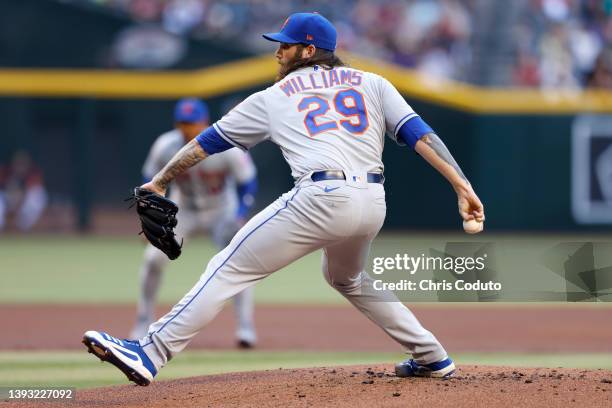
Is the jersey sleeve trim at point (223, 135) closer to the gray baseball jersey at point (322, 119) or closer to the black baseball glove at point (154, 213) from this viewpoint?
the gray baseball jersey at point (322, 119)

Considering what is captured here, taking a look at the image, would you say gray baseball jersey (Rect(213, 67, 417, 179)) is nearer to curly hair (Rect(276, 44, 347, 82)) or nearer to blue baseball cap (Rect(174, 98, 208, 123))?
curly hair (Rect(276, 44, 347, 82))

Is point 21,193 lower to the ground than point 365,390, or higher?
higher

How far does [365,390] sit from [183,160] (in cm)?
140

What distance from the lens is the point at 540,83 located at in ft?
62.6

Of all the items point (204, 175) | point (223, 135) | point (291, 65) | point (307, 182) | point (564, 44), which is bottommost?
point (307, 182)

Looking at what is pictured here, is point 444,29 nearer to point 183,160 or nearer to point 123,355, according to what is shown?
point 183,160

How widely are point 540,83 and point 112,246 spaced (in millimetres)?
7884

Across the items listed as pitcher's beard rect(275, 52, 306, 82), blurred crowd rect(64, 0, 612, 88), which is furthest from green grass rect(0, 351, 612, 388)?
blurred crowd rect(64, 0, 612, 88)

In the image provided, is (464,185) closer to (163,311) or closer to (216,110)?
(163,311)

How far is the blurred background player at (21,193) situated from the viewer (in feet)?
59.6

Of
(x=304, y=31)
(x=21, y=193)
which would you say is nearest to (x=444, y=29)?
(x=21, y=193)

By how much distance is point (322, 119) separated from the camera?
16.6 ft

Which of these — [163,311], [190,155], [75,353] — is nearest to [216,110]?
[163,311]

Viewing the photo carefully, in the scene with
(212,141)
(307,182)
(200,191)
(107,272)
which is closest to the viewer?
(307,182)
